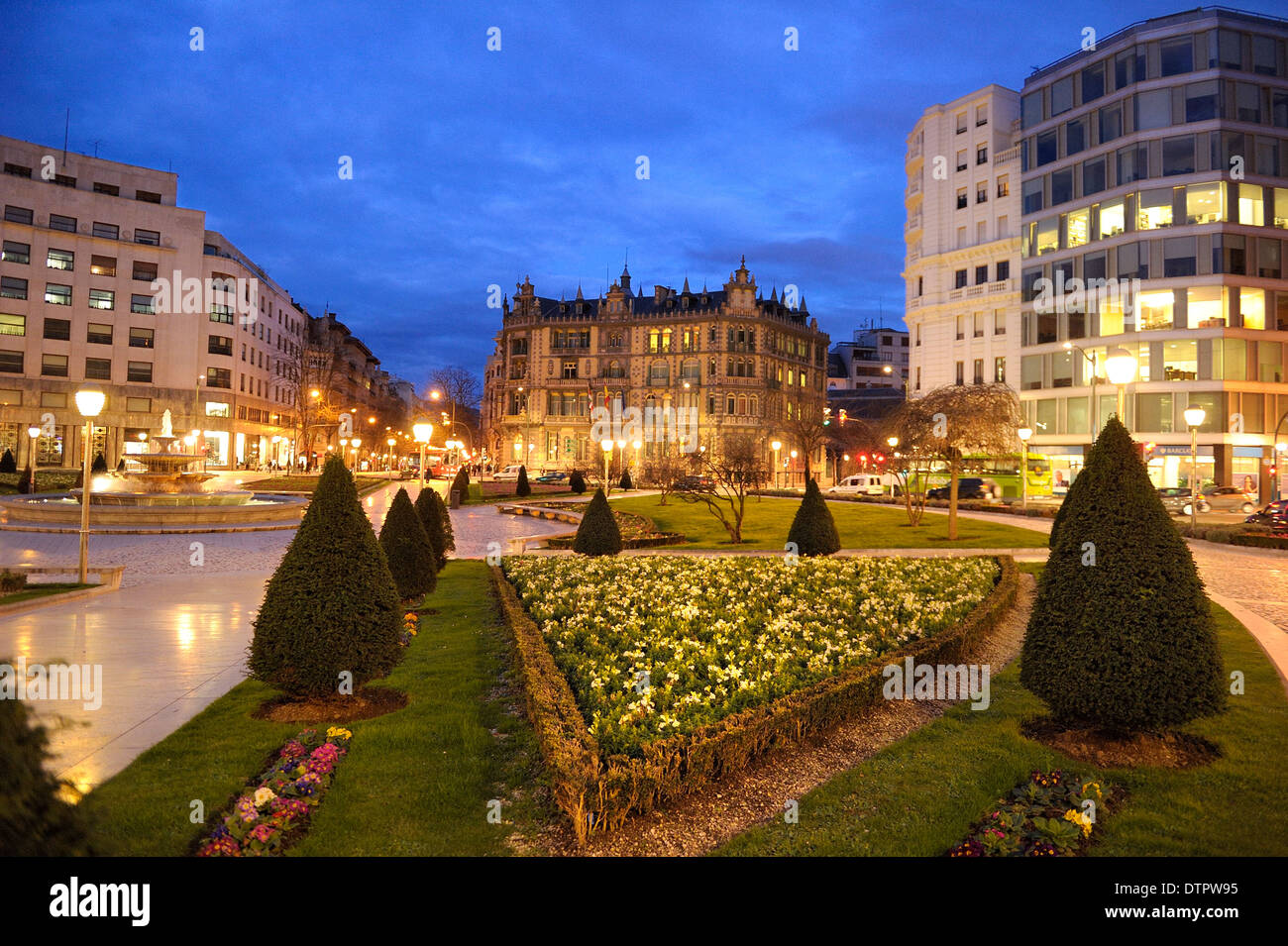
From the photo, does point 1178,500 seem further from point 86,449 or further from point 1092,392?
point 86,449

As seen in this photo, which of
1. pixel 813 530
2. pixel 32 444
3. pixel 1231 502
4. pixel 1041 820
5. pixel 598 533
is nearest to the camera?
pixel 1041 820

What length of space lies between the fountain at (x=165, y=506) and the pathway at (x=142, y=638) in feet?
12.1

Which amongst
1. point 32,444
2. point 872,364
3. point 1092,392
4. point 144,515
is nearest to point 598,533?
point 144,515

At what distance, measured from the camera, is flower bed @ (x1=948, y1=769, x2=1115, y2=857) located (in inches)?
193

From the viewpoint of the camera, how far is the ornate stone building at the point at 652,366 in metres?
80.4

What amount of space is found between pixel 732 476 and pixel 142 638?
882 inches

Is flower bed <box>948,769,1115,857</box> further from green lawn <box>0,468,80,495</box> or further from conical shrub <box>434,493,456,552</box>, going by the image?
green lawn <box>0,468,80,495</box>

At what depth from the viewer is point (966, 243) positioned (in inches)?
2351

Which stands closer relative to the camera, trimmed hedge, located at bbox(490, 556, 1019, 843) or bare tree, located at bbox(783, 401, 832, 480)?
trimmed hedge, located at bbox(490, 556, 1019, 843)

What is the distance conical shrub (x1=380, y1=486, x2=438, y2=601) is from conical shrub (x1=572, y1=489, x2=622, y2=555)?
6.07 metres

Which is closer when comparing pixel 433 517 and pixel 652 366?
pixel 433 517

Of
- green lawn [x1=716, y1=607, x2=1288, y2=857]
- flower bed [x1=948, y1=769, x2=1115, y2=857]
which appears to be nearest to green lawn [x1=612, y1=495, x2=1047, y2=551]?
green lawn [x1=716, y1=607, x2=1288, y2=857]

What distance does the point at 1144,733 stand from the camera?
6.73 metres
